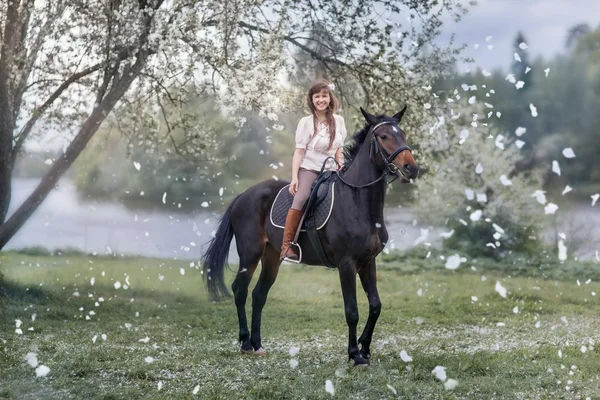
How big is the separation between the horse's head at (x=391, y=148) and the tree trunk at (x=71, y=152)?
15.3 ft

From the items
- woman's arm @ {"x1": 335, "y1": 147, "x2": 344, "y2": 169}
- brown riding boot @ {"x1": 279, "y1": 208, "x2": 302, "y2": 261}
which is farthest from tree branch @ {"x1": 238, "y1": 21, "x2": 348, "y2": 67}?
brown riding boot @ {"x1": 279, "y1": 208, "x2": 302, "y2": 261}

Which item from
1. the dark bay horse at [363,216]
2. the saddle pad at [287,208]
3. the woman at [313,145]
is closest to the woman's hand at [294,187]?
the woman at [313,145]

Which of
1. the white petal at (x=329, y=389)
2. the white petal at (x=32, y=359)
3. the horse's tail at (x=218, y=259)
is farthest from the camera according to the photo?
the horse's tail at (x=218, y=259)

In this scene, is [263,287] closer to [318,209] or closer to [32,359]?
[318,209]

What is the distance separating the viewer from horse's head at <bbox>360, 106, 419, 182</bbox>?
5.08 metres

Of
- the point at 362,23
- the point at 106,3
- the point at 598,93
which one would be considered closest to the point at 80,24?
the point at 106,3

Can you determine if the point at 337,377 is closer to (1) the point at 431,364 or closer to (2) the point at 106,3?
(1) the point at 431,364

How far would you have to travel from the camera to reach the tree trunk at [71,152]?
357 inches

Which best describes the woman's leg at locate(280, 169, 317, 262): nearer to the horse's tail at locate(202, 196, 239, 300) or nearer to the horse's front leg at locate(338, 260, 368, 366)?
the horse's front leg at locate(338, 260, 368, 366)

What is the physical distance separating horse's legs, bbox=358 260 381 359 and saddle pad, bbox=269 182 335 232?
21.9 inches

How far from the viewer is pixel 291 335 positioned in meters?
7.73

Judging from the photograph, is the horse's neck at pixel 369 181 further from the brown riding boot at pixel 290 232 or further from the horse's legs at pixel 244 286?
the horse's legs at pixel 244 286

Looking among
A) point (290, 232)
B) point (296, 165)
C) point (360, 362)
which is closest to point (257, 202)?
point (290, 232)

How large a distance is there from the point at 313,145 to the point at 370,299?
144cm
